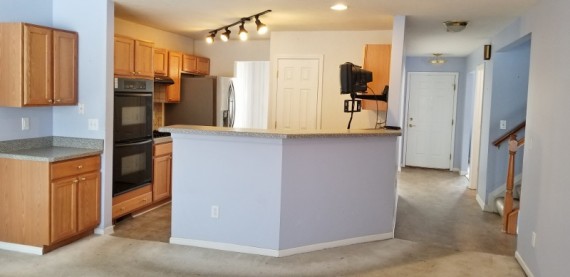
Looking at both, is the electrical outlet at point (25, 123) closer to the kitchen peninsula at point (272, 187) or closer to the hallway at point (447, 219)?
the kitchen peninsula at point (272, 187)

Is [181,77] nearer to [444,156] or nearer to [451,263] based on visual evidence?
[451,263]

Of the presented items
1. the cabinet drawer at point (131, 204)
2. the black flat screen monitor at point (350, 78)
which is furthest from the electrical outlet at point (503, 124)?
the cabinet drawer at point (131, 204)

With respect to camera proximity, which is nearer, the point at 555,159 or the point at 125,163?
the point at 555,159

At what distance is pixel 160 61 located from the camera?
5.82m

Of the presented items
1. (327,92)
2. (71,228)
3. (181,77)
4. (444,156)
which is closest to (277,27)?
(327,92)

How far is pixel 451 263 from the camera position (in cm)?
382

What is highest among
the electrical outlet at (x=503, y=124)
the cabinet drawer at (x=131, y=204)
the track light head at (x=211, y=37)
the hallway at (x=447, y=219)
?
the track light head at (x=211, y=37)

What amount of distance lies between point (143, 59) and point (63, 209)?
183 centimetres

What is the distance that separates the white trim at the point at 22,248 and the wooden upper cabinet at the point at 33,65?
3.90ft

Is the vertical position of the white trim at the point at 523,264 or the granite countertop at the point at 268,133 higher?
the granite countertop at the point at 268,133

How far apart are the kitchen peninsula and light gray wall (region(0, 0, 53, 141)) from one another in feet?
4.53

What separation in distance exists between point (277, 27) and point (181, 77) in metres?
1.58

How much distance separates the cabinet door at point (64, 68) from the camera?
409 centimetres

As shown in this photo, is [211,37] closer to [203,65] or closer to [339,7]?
[203,65]
